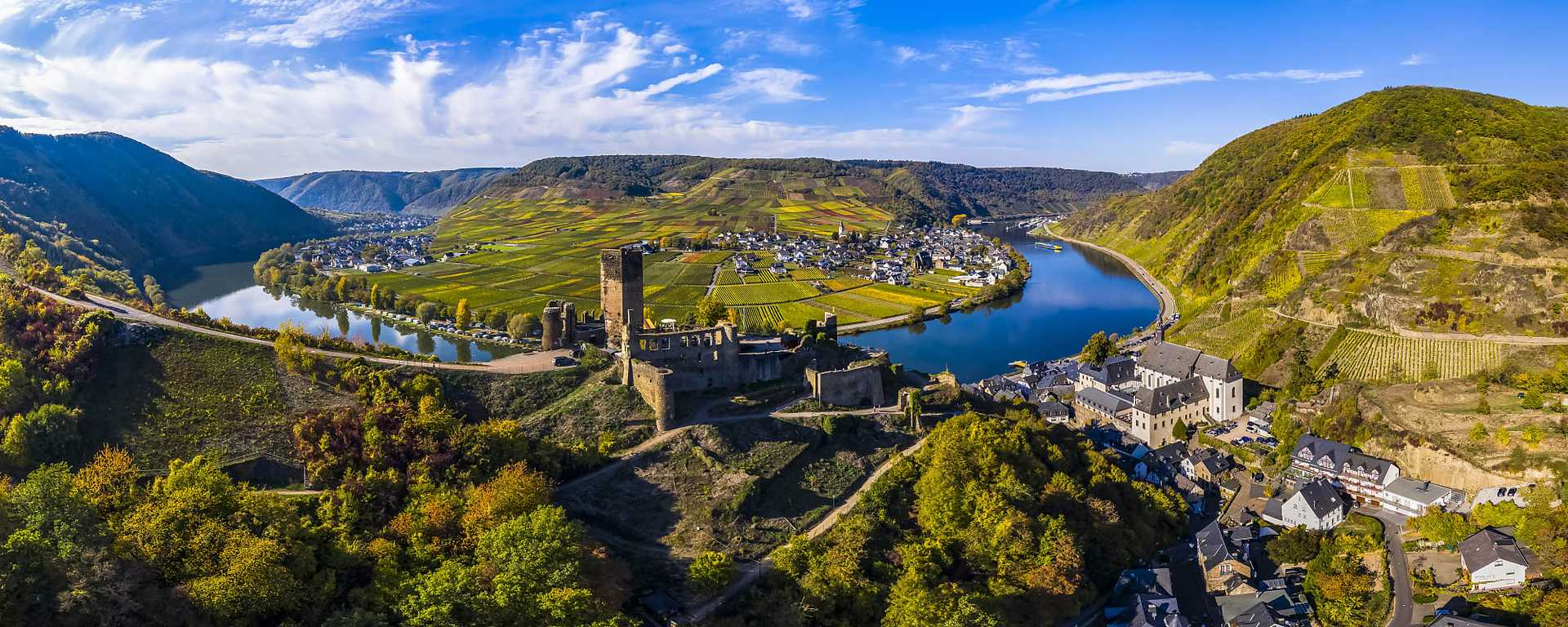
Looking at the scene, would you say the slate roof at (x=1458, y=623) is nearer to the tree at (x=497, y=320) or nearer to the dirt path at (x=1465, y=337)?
the dirt path at (x=1465, y=337)

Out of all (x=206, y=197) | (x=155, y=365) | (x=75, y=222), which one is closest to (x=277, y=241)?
(x=206, y=197)

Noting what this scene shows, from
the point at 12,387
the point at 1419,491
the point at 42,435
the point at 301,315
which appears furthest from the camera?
the point at 301,315

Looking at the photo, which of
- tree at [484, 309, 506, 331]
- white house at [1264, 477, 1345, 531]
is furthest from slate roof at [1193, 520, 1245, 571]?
tree at [484, 309, 506, 331]

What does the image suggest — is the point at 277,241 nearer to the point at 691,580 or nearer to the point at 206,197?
the point at 206,197

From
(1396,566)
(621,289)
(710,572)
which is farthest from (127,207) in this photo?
(1396,566)

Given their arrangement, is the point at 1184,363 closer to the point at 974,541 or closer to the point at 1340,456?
the point at 1340,456

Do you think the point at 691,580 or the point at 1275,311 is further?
the point at 1275,311

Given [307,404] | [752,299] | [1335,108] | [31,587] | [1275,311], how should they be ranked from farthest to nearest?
[1335,108]
[752,299]
[1275,311]
[307,404]
[31,587]
